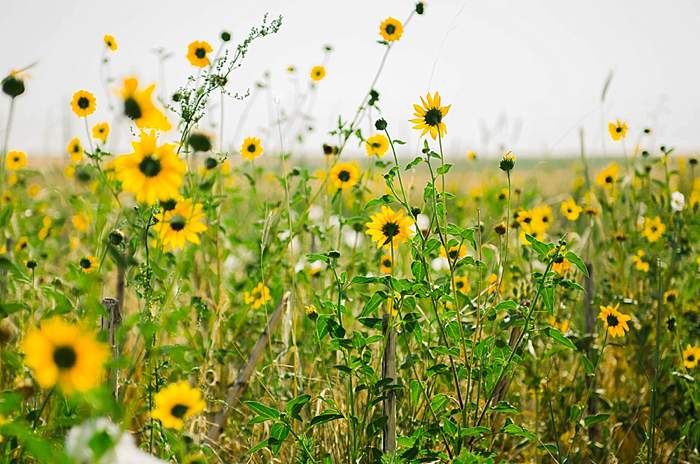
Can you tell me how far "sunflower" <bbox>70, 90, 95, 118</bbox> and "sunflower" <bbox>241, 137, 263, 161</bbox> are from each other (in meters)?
0.49

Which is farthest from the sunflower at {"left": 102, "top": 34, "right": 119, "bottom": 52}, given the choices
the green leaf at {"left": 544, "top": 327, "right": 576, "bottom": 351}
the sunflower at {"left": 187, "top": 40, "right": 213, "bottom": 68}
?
the green leaf at {"left": 544, "top": 327, "right": 576, "bottom": 351}

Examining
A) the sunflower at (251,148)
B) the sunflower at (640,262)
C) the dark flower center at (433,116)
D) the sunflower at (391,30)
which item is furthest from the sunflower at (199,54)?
the sunflower at (640,262)

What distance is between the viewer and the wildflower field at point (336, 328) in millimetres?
1010

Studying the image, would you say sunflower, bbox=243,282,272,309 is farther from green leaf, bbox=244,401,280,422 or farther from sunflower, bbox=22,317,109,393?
sunflower, bbox=22,317,109,393

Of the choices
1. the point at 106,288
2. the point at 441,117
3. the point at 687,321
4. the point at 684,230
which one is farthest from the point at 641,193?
the point at 106,288

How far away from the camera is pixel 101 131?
2252mm

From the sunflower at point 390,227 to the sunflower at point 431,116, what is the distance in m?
0.19

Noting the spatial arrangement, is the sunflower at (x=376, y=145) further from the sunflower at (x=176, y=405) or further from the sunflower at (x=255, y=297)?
the sunflower at (x=176, y=405)

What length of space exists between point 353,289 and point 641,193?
4.06ft

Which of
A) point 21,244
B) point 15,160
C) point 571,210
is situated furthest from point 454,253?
point 15,160

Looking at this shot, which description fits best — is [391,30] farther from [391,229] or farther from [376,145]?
[391,229]

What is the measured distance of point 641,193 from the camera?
102 inches

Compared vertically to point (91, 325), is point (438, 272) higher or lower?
lower

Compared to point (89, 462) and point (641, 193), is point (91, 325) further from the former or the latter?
point (641, 193)
